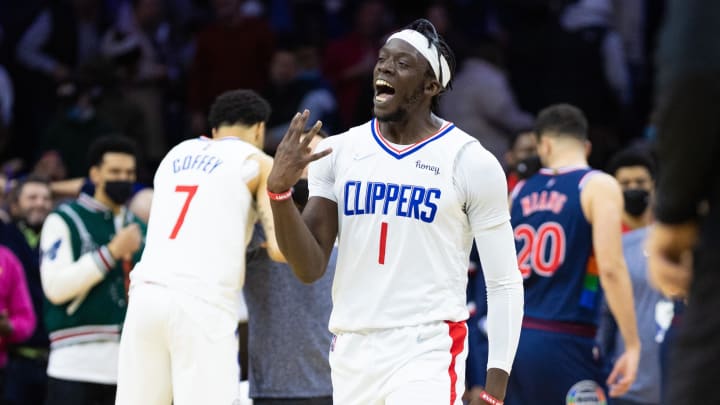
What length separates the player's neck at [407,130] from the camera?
561 cm

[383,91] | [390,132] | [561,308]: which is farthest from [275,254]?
[561,308]

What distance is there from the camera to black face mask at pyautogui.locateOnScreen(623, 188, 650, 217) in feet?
29.8

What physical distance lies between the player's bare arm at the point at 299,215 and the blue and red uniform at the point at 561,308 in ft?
8.41

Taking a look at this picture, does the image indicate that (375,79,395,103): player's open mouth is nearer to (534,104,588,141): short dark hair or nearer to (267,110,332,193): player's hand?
(267,110,332,193): player's hand

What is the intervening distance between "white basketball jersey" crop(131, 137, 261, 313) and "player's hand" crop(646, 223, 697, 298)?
3.40 metres

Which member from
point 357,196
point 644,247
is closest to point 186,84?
point 644,247

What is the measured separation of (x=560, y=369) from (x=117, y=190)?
315cm

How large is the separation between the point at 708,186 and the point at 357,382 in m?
2.26

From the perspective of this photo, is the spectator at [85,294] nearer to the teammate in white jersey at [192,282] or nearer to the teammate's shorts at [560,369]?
the teammate in white jersey at [192,282]

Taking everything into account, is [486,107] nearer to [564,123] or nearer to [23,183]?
[23,183]

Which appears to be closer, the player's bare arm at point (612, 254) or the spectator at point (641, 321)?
the player's bare arm at point (612, 254)

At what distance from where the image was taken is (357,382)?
532 centimetres

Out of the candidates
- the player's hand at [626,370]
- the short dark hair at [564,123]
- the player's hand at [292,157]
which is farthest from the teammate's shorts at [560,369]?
the player's hand at [292,157]

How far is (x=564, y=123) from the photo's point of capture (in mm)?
8102
